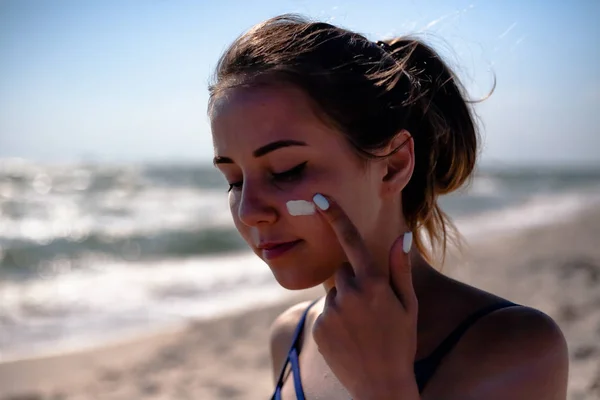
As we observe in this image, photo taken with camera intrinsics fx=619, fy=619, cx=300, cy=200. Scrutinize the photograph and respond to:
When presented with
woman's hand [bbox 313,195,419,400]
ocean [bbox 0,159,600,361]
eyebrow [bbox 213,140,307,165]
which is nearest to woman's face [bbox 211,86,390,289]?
eyebrow [bbox 213,140,307,165]

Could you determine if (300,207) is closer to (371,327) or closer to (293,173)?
(293,173)

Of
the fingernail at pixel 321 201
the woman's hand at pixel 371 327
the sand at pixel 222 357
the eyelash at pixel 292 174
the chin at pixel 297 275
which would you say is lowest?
the sand at pixel 222 357

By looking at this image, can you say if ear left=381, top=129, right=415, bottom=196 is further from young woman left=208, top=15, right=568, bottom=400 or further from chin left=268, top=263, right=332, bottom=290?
chin left=268, top=263, right=332, bottom=290

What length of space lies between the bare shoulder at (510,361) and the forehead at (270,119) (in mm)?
617

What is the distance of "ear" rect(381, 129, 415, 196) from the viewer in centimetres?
169

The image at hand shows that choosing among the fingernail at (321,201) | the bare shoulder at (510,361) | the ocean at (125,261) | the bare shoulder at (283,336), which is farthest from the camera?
the ocean at (125,261)

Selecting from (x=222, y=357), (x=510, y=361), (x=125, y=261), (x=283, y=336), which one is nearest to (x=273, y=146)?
(x=510, y=361)

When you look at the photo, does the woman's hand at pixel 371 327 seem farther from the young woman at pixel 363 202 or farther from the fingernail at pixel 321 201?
the fingernail at pixel 321 201

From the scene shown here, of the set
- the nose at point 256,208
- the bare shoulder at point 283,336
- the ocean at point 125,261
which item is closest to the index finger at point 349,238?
the nose at point 256,208

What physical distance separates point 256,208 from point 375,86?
465 millimetres

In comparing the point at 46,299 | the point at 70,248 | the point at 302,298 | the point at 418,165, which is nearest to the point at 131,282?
the point at 46,299

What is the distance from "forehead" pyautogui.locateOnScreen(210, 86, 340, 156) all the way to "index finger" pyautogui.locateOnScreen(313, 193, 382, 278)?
0.18m

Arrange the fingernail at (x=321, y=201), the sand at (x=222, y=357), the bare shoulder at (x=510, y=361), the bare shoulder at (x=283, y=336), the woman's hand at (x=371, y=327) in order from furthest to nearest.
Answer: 1. the sand at (x=222, y=357)
2. the bare shoulder at (x=283, y=336)
3. the fingernail at (x=321, y=201)
4. the bare shoulder at (x=510, y=361)
5. the woman's hand at (x=371, y=327)

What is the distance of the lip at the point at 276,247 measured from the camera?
160 centimetres
